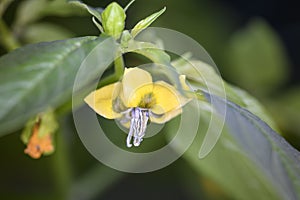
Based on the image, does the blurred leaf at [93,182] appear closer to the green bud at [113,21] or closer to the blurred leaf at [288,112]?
the blurred leaf at [288,112]

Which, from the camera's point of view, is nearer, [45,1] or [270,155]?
[270,155]

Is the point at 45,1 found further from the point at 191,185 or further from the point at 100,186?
the point at 191,185

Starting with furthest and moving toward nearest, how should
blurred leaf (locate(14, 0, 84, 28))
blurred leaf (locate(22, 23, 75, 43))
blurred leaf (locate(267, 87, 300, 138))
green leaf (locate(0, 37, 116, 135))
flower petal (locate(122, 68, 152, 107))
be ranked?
blurred leaf (locate(267, 87, 300, 138)), blurred leaf (locate(22, 23, 75, 43)), blurred leaf (locate(14, 0, 84, 28)), flower petal (locate(122, 68, 152, 107)), green leaf (locate(0, 37, 116, 135))

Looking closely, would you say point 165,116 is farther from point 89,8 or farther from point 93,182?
point 93,182

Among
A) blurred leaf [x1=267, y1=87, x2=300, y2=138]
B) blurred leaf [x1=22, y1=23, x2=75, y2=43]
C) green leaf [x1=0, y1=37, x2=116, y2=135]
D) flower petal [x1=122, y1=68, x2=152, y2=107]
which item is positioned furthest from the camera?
blurred leaf [x1=267, y1=87, x2=300, y2=138]

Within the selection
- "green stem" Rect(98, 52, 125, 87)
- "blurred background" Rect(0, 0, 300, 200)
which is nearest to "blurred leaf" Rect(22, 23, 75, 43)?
"blurred background" Rect(0, 0, 300, 200)

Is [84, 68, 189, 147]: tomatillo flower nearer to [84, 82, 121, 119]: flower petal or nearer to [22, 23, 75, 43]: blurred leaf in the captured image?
[84, 82, 121, 119]: flower petal

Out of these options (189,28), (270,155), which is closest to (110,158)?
(189,28)
